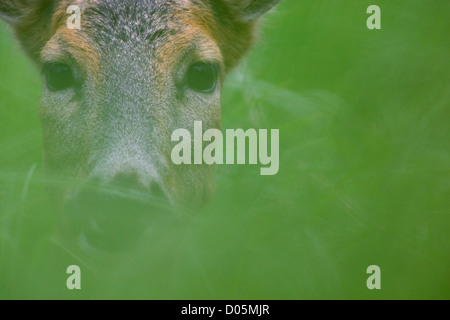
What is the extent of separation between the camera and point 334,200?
192 inches

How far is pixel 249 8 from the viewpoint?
5.01m

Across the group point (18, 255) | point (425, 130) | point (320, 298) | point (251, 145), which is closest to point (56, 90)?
point (18, 255)

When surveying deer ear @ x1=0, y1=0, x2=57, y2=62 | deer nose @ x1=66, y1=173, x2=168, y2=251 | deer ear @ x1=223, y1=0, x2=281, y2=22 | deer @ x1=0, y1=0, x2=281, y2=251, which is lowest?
deer nose @ x1=66, y1=173, x2=168, y2=251

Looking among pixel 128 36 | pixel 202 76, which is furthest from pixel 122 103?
pixel 202 76

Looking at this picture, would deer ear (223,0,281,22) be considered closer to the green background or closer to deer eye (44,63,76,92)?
the green background

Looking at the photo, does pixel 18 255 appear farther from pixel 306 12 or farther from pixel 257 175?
pixel 306 12

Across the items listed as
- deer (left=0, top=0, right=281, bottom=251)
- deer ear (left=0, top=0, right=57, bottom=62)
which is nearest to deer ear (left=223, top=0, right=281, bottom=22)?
deer (left=0, top=0, right=281, bottom=251)

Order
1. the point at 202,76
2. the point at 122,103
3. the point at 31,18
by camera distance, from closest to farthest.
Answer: the point at 122,103
the point at 202,76
the point at 31,18

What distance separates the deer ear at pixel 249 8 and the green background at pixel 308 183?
0.45 metres

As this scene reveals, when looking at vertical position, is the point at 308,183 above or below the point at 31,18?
below

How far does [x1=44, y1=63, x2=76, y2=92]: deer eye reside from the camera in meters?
4.18

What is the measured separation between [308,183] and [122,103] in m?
1.82

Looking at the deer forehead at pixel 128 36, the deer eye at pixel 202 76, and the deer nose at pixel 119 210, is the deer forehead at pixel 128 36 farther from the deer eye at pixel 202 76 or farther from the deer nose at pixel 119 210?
the deer nose at pixel 119 210

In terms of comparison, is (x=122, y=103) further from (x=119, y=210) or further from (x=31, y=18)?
(x=31, y=18)
